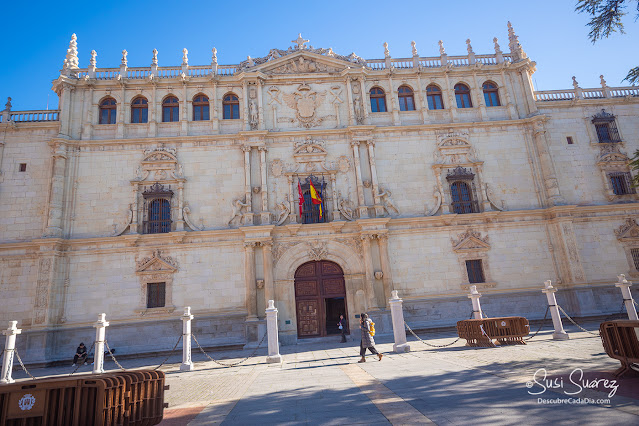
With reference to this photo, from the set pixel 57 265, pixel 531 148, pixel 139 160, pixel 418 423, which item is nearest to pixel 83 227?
pixel 57 265

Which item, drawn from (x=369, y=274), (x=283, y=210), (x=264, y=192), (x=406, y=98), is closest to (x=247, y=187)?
(x=264, y=192)

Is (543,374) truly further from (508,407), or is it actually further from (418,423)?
(418,423)

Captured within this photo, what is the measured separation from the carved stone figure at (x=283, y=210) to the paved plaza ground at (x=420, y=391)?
9.76 meters

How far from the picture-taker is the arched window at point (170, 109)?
75.7ft

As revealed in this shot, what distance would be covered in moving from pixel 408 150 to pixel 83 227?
1929cm

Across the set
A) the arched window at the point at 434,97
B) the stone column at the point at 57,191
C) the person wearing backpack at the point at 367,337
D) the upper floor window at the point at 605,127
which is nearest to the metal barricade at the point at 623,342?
the person wearing backpack at the point at 367,337

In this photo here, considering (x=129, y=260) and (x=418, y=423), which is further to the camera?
(x=129, y=260)

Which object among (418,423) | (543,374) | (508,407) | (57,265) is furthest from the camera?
(57,265)

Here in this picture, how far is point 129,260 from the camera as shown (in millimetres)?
20109

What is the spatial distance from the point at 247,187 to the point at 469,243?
13.3m

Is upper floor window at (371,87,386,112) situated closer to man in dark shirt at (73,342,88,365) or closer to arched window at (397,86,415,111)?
arched window at (397,86,415,111)

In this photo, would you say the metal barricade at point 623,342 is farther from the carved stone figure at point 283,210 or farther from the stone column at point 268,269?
the carved stone figure at point 283,210

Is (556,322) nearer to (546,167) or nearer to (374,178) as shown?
(374,178)

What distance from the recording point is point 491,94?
81.0 ft
